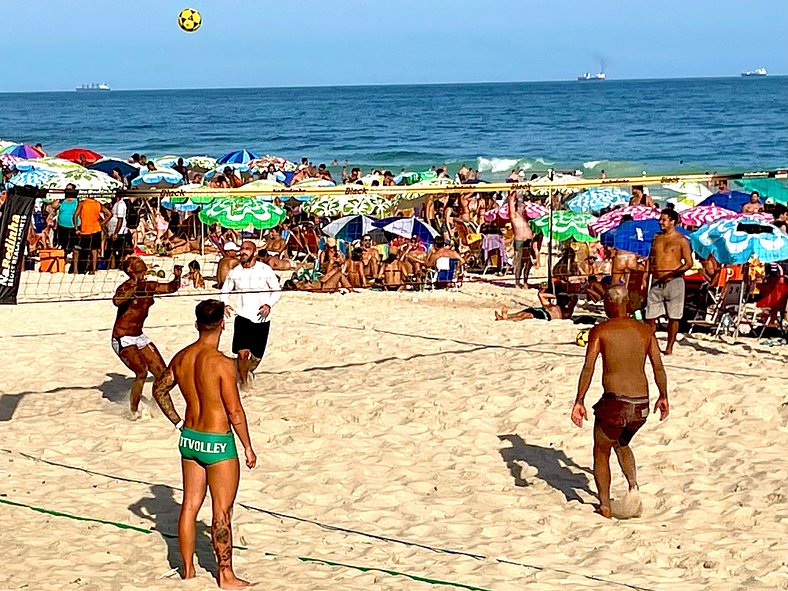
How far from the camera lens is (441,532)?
20.6ft

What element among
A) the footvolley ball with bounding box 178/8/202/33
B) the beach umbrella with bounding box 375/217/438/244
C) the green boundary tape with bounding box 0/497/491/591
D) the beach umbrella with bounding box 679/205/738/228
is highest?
the footvolley ball with bounding box 178/8/202/33

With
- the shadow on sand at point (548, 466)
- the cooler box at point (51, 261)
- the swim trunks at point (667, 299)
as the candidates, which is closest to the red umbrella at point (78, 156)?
the cooler box at point (51, 261)

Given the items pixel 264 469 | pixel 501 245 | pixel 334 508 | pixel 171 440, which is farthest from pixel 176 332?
pixel 501 245

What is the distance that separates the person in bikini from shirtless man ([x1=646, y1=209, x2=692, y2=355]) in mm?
2053

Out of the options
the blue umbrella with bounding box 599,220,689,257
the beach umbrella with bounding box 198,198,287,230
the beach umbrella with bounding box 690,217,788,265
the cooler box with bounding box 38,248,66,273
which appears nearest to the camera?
the beach umbrella with bounding box 690,217,788,265

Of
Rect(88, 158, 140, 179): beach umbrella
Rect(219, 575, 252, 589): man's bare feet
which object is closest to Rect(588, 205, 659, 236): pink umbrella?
Rect(219, 575, 252, 589): man's bare feet

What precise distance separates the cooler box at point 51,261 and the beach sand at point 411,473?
4.67 meters

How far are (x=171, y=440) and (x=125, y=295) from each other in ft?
3.61

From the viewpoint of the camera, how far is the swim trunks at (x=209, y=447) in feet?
16.6

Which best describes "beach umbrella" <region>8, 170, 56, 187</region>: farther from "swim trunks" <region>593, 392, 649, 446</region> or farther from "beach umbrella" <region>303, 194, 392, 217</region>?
"swim trunks" <region>593, 392, 649, 446</region>

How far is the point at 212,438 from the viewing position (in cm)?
505

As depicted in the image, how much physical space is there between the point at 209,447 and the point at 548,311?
7874 millimetres

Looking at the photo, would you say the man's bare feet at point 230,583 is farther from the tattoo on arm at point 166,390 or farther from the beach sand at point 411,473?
the tattoo on arm at point 166,390

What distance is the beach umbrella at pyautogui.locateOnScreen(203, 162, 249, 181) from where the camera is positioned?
24902mm
